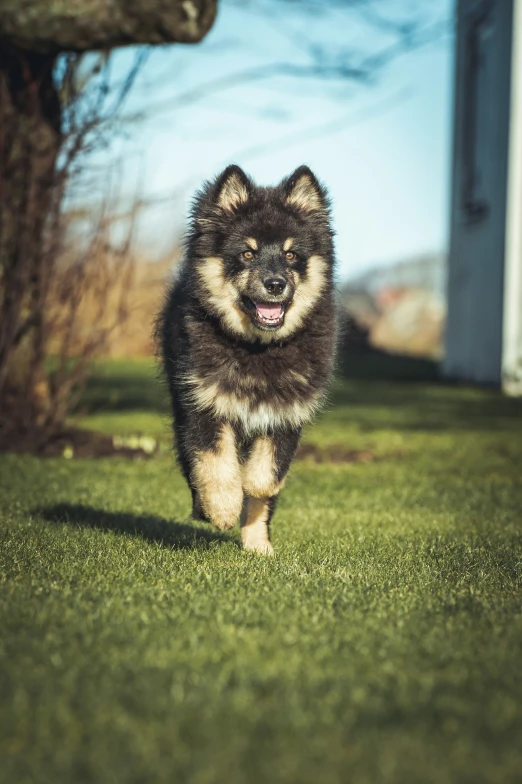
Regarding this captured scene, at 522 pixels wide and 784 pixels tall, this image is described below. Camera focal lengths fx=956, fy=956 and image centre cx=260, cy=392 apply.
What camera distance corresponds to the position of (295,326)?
15.0 ft

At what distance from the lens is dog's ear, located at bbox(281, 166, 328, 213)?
15.6ft

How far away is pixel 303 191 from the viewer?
15.6 ft

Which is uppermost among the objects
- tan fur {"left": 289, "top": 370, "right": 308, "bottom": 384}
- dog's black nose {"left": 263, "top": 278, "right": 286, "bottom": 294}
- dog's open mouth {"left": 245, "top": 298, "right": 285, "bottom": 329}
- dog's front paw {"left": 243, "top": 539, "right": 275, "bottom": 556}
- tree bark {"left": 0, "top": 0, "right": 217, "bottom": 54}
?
tree bark {"left": 0, "top": 0, "right": 217, "bottom": 54}

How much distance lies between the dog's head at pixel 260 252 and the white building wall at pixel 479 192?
10.6m

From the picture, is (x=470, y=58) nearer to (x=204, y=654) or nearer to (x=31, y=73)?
(x=31, y=73)

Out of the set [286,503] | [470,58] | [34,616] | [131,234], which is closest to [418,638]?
[34,616]

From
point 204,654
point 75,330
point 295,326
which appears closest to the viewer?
point 204,654

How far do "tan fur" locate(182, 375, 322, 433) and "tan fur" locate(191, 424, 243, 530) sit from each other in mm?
148

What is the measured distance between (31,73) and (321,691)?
23.4 ft

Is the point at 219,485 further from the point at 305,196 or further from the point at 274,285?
the point at 305,196

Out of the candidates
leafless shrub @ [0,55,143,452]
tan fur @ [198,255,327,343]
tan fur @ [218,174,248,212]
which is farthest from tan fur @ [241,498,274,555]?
leafless shrub @ [0,55,143,452]

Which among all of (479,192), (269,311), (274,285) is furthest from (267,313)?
(479,192)

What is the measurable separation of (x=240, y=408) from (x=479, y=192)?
42.5 feet

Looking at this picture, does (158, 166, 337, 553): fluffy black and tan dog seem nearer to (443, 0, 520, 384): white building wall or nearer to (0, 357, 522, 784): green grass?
(0, 357, 522, 784): green grass
